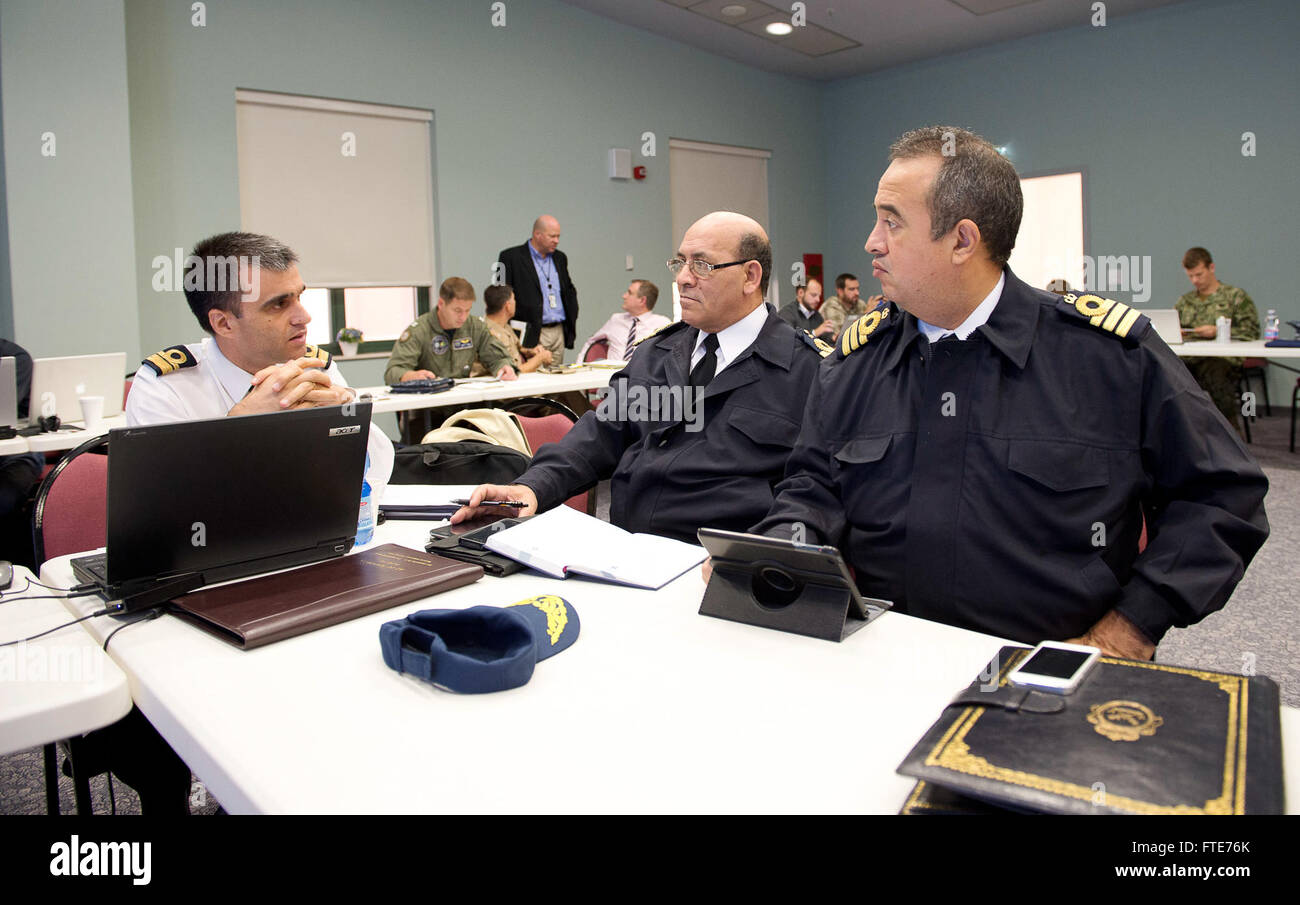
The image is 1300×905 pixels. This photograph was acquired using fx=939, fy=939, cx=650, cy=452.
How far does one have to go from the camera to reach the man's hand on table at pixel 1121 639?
1.43m

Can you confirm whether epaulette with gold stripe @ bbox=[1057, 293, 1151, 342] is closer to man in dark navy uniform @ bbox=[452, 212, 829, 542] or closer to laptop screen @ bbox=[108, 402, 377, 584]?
man in dark navy uniform @ bbox=[452, 212, 829, 542]

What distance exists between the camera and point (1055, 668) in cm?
98

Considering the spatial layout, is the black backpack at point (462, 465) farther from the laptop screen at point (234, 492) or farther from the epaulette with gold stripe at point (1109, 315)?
the epaulette with gold stripe at point (1109, 315)

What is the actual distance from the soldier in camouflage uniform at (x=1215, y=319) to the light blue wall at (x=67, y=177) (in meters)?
7.07

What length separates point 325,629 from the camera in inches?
53.5

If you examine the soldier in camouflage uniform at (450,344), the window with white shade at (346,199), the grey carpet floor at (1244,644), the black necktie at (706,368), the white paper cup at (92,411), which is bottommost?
the grey carpet floor at (1244,644)

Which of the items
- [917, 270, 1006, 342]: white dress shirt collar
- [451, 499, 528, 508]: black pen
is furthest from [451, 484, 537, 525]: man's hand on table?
[917, 270, 1006, 342]: white dress shirt collar

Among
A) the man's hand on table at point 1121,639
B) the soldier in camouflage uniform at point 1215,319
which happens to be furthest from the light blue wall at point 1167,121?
the man's hand on table at point 1121,639

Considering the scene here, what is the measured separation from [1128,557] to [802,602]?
650mm

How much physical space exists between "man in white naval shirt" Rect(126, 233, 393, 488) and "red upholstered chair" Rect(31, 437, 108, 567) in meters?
0.16

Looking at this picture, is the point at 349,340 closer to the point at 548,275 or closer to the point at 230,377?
the point at 548,275

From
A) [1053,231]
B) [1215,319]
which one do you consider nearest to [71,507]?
[1215,319]
